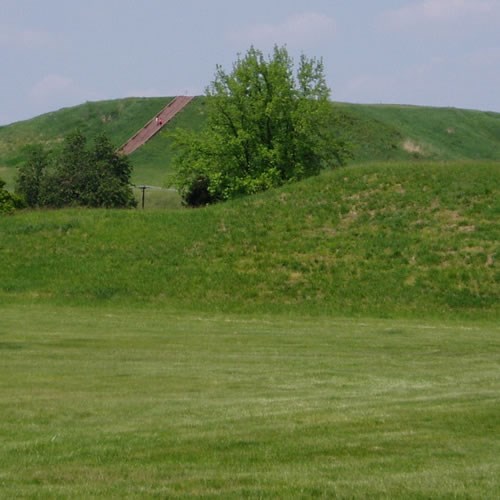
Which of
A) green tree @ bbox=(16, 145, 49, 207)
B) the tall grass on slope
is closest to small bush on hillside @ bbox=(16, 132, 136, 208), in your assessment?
green tree @ bbox=(16, 145, 49, 207)

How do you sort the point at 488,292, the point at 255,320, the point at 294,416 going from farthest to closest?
the point at 488,292 → the point at 255,320 → the point at 294,416

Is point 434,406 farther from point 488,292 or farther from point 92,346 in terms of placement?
point 488,292

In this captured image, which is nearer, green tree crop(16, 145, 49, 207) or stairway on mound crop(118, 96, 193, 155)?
green tree crop(16, 145, 49, 207)

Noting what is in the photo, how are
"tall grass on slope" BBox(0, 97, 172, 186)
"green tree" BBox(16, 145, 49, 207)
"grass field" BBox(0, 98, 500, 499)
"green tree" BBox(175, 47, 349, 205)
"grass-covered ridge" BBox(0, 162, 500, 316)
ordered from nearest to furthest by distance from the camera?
Answer: 1. "grass field" BBox(0, 98, 500, 499)
2. "grass-covered ridge" BBox(0, 162, 500, 316)
3. "green tree" BBox(175, 47, 349, 205)
4. "green tree" BBox(16, 145, 49, 207)
5. "tall grass on slope" BBox(0, 97, 172, 186)

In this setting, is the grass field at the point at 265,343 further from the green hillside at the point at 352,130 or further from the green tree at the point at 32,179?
the green hillside at the point at 352,130

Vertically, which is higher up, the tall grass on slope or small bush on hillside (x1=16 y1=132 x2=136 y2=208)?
the tall grass on slope

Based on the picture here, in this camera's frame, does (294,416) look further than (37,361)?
No

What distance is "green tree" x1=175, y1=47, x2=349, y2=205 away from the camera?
219 feet

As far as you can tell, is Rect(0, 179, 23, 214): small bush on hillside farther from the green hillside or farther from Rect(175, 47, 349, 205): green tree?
the green hillside

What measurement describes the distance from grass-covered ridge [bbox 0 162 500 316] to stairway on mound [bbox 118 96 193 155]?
223ft

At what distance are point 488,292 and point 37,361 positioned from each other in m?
22.2

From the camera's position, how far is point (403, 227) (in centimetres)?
4388

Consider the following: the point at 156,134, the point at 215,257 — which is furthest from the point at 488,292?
the point at 156,134

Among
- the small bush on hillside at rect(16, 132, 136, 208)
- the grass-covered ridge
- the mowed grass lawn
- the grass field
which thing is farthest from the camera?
the small bush on hillside at rect(16, 132, 136, 208)
